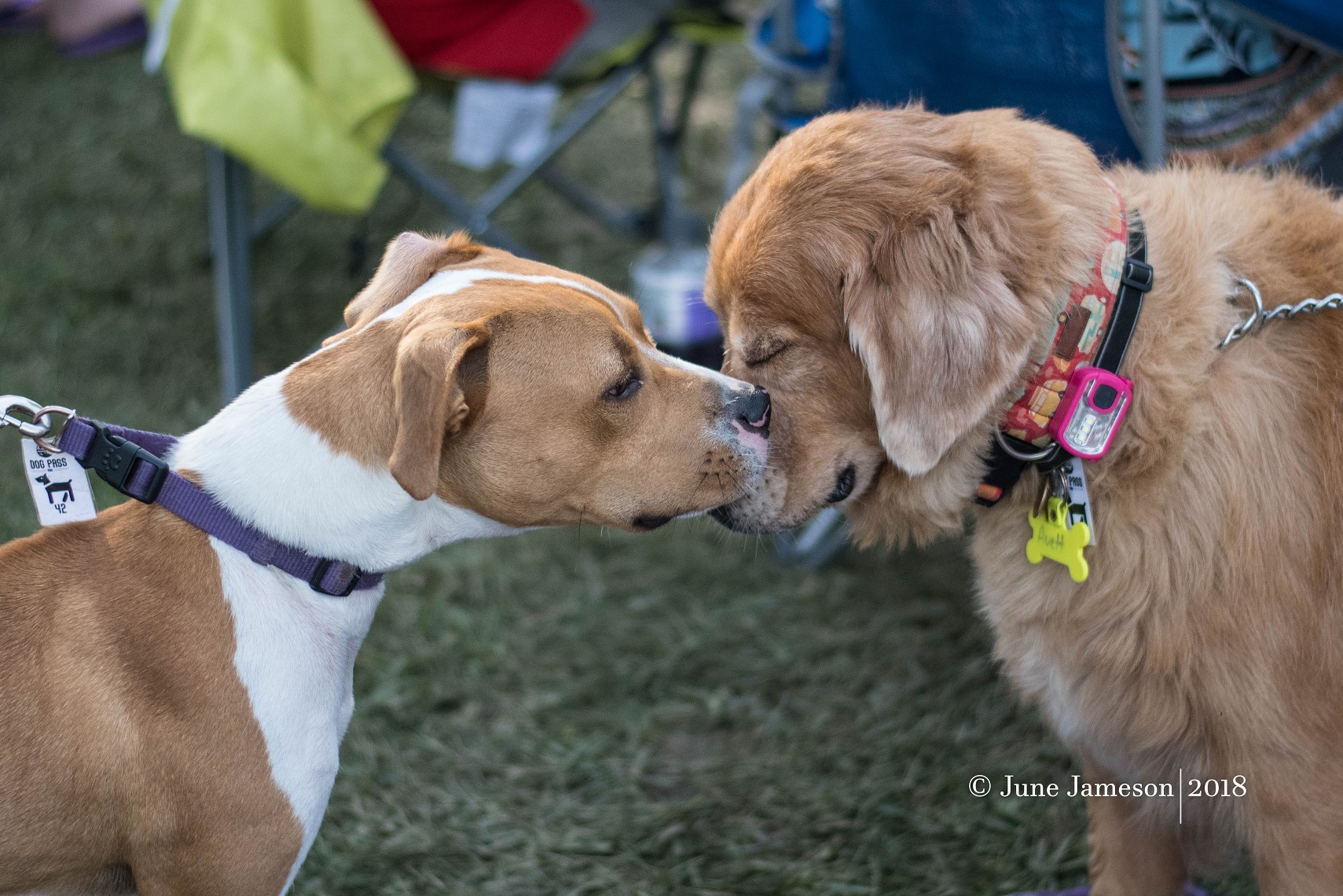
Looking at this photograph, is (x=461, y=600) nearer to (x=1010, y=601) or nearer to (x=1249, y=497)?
(x=1010, y=601)

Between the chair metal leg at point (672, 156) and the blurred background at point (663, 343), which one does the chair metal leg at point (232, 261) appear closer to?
the blurred background at point (663, 343)

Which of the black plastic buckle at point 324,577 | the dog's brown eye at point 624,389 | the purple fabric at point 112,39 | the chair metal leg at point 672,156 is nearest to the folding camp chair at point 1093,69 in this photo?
the dog's brown eye at point 624,389

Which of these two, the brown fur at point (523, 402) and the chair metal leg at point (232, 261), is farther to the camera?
the chair metal leg at point (232, 261)

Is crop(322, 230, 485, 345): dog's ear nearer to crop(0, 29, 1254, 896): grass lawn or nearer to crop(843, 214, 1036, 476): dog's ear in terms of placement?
crop(843, 214, 1036, 476): dog's ear

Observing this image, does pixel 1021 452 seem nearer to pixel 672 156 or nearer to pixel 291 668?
pixel 291 668

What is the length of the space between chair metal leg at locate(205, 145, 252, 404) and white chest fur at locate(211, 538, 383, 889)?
244 centimetres

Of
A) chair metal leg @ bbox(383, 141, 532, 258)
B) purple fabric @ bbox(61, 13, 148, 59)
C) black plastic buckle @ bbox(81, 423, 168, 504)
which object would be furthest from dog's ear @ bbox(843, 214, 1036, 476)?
purple fabric @ bbox(61, 13, 148, 59)

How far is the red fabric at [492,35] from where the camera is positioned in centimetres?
446

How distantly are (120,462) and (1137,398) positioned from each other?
1.73 metres

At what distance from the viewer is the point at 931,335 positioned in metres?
1.99

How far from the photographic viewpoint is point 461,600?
12.6 feet

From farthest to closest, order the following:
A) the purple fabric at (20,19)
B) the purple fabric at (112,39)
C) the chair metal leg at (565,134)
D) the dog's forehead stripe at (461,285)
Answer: the purple fabric at (20,19)
the purple fabric at (112,39)
the chair metal leg at (565,134)
the dog's forehead stripe at (461,285)

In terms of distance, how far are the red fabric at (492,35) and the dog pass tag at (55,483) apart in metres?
2.82

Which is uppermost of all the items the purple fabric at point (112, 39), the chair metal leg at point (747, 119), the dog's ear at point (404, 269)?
the dog's ear at point (404, 269)
